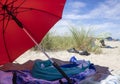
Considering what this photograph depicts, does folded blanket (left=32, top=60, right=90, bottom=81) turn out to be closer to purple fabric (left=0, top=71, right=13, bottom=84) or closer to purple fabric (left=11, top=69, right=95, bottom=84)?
purple fabric (left=11, top=69, right=95, bottom=84)

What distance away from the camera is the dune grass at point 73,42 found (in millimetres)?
9109

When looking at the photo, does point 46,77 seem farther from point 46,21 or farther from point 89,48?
point 89,48

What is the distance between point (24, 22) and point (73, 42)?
15.7ft

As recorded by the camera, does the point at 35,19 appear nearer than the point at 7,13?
No

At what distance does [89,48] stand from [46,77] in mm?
4542

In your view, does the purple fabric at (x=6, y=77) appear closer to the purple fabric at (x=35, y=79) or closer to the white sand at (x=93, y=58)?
the purple fabric at (x=35, y=79)

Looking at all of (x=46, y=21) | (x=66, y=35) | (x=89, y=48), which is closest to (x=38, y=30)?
(x=46, y=21)

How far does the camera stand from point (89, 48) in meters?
8.95

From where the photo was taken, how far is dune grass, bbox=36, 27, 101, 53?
9.11m

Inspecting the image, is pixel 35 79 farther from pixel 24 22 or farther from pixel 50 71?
pixel 24 22

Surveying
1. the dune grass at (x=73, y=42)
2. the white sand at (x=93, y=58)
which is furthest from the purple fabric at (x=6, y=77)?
the dune grass at (x=73, y=42)

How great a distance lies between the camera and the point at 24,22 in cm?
495

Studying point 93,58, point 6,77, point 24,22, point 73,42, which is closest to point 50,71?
point 6,77

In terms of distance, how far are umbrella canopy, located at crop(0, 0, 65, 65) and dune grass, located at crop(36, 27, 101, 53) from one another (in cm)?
381
